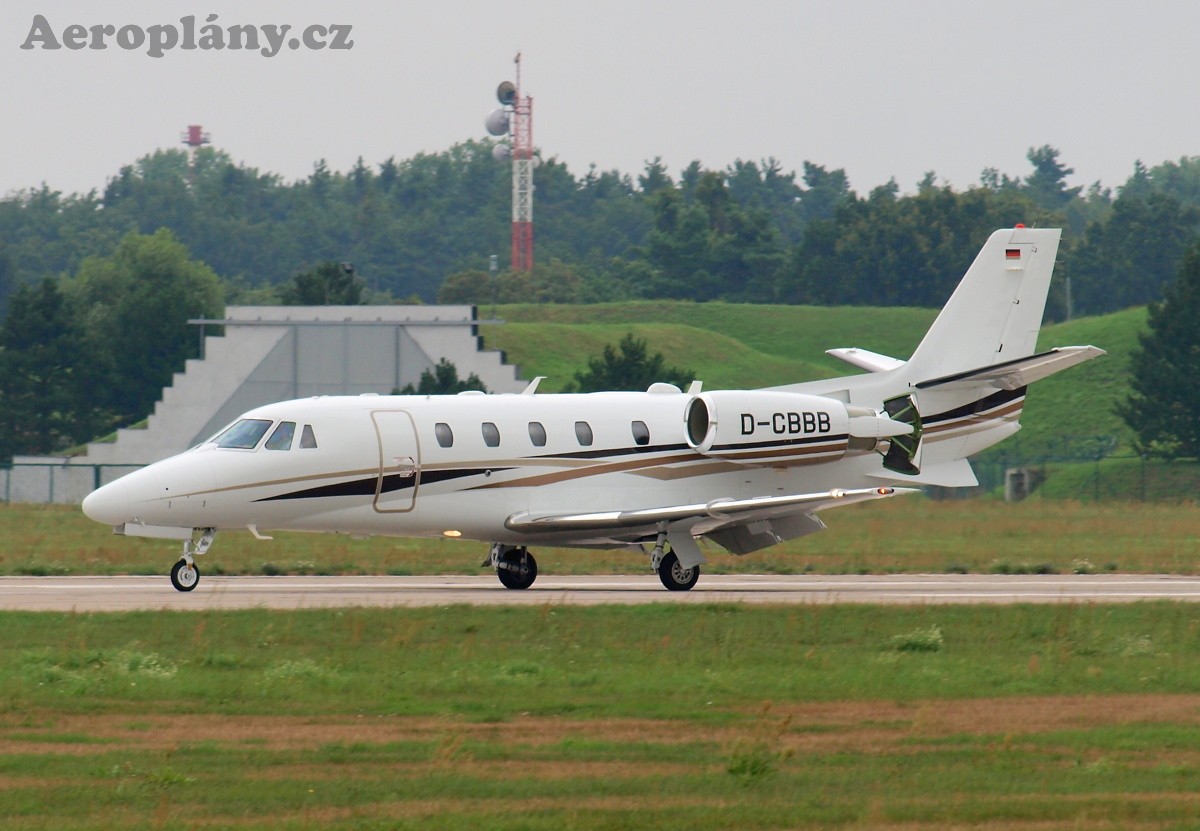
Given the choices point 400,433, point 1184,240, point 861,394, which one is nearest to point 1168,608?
point 861,394

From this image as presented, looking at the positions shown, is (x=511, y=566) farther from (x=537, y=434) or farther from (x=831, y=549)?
(x=831, y=549)

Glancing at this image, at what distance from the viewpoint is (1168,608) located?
2388 centimetres

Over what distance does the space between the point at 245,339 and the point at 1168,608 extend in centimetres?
5300

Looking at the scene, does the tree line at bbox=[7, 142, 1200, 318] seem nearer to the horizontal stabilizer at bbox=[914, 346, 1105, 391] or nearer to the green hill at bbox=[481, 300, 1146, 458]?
the green hill at bbox=[481, 300, 1146, 458]

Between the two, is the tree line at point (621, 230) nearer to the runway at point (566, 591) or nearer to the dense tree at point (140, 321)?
the dense tree at point (140, 321)

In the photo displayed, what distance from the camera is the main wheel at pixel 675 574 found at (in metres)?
27.5

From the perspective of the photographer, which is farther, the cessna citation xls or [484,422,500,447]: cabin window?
[484,422,500,447]: cabin window

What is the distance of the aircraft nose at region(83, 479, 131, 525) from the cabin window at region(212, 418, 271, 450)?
161 centimetres

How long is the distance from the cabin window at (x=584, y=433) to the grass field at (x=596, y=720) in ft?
18.3

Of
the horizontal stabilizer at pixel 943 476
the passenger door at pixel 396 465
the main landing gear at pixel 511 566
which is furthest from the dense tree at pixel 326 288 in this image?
the passenger door at pixel 396 465

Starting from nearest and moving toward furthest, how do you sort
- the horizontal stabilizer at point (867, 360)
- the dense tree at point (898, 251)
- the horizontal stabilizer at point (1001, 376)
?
the horizontal stabilizer at point (1001, 376) → the horizontal stabilizer at point (867, 360) → the dense tree at point (898, 251)

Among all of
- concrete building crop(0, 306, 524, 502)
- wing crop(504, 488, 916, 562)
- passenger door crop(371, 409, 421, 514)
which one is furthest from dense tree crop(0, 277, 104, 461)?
wing crop(504, 488, 916, 562)

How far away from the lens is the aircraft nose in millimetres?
24922

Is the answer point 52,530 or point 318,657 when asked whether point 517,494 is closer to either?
point 318,657
